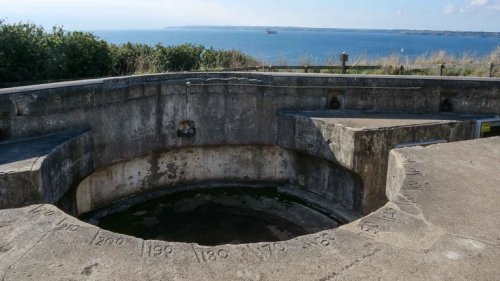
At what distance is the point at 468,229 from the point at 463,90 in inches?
223

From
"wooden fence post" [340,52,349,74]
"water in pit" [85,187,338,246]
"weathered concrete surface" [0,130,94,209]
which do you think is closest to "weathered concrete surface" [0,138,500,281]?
"weathered concrete surface" [0,130,94,209]

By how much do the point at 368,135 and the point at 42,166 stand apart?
4.78m

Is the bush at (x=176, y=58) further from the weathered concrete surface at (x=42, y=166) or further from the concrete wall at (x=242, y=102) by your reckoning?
the weathered concrete surface at (x=42, y=166)

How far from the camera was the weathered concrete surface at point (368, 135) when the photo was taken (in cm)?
727

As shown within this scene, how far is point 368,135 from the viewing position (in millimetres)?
7195

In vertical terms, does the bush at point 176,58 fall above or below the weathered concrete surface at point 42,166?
above

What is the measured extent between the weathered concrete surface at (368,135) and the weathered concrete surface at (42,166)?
3.84m

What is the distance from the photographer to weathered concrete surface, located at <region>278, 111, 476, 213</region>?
286 inches

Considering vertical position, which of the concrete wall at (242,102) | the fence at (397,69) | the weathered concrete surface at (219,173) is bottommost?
the weathered concrete surface at (219,173)

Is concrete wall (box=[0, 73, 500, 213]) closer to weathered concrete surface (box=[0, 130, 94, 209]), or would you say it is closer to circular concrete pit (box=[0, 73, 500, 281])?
circular concrete pit (box=[0, 73, 500, 281])

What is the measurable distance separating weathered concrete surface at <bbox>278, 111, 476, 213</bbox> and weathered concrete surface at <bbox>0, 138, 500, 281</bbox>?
288cm

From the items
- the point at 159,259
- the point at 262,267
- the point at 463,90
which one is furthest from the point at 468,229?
the point at 463,90

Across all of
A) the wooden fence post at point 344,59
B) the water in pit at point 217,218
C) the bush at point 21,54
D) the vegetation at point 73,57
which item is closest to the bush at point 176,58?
the vegetation at point 73,57

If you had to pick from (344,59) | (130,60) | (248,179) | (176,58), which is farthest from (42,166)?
(344,59)
